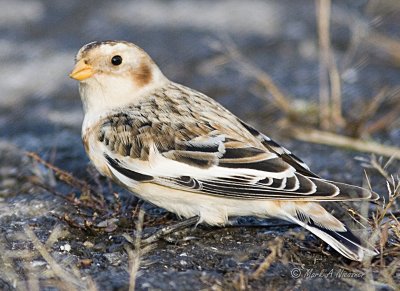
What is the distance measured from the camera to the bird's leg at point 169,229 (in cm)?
378

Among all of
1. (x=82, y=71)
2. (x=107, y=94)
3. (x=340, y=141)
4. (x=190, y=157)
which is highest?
(x=82, y=71)

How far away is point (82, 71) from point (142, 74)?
318mm

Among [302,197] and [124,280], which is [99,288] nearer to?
[124,280]

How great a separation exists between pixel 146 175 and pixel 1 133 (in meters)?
2.18

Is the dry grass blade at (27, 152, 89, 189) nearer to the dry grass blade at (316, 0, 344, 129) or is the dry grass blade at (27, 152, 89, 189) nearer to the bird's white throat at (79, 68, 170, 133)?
the bird's white throat at (79, 68, 170, 133)

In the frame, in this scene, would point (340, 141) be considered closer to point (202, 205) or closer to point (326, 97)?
point (326, 97)

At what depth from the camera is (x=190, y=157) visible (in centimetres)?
373

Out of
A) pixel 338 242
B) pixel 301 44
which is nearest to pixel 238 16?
pixel 301 44

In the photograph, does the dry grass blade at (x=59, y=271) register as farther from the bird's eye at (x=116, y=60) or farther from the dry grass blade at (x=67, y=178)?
the bird's eye at (x=116, y=60)

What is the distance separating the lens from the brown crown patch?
4.26 m

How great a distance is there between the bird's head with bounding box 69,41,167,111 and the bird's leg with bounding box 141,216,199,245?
2.34ft

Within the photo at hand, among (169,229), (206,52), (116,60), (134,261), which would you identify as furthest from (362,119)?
(134,261)

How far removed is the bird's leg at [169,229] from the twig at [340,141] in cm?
152

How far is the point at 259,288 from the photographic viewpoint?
10.7 feet
